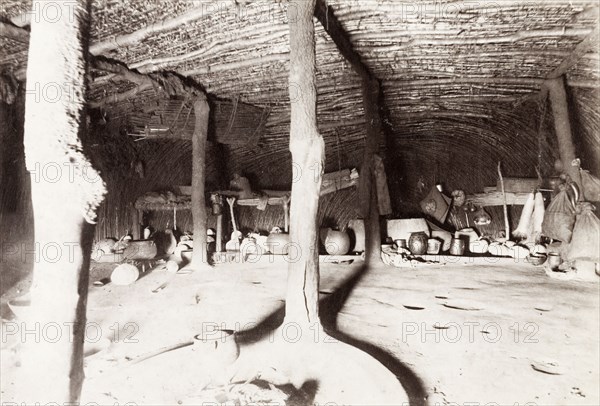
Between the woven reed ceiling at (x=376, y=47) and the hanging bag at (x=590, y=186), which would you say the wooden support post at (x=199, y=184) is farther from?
the hanging bag at (x=590, y=186)

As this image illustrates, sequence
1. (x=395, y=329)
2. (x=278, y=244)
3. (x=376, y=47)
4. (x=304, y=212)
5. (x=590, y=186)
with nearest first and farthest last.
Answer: (x=304, y=212) → (x=395, y=329) → (x=376, y=47) → (x=590, y=186) → (x=278, y=244)

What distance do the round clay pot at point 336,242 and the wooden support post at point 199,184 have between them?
2.47 m

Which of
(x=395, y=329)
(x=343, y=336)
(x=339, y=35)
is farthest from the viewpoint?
(x=339, y=35)

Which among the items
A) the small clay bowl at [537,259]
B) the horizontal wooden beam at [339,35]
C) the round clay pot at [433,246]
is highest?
the horizontal wooden beam at [339,35]

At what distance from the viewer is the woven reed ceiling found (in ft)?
15.6

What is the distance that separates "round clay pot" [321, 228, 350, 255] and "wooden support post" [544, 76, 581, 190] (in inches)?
159

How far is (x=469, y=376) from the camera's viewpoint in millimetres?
2719

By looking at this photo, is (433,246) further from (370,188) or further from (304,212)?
(304,212)

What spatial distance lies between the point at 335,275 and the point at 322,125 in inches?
171

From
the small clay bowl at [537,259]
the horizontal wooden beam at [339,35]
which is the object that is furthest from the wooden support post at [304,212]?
the small clay bowl at [537,259]

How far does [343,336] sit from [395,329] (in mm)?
554

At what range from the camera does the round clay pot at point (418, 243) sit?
7623mm

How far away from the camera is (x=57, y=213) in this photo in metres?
1.68

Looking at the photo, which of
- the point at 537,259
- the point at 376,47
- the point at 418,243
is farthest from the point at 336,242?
the point at 376,47
